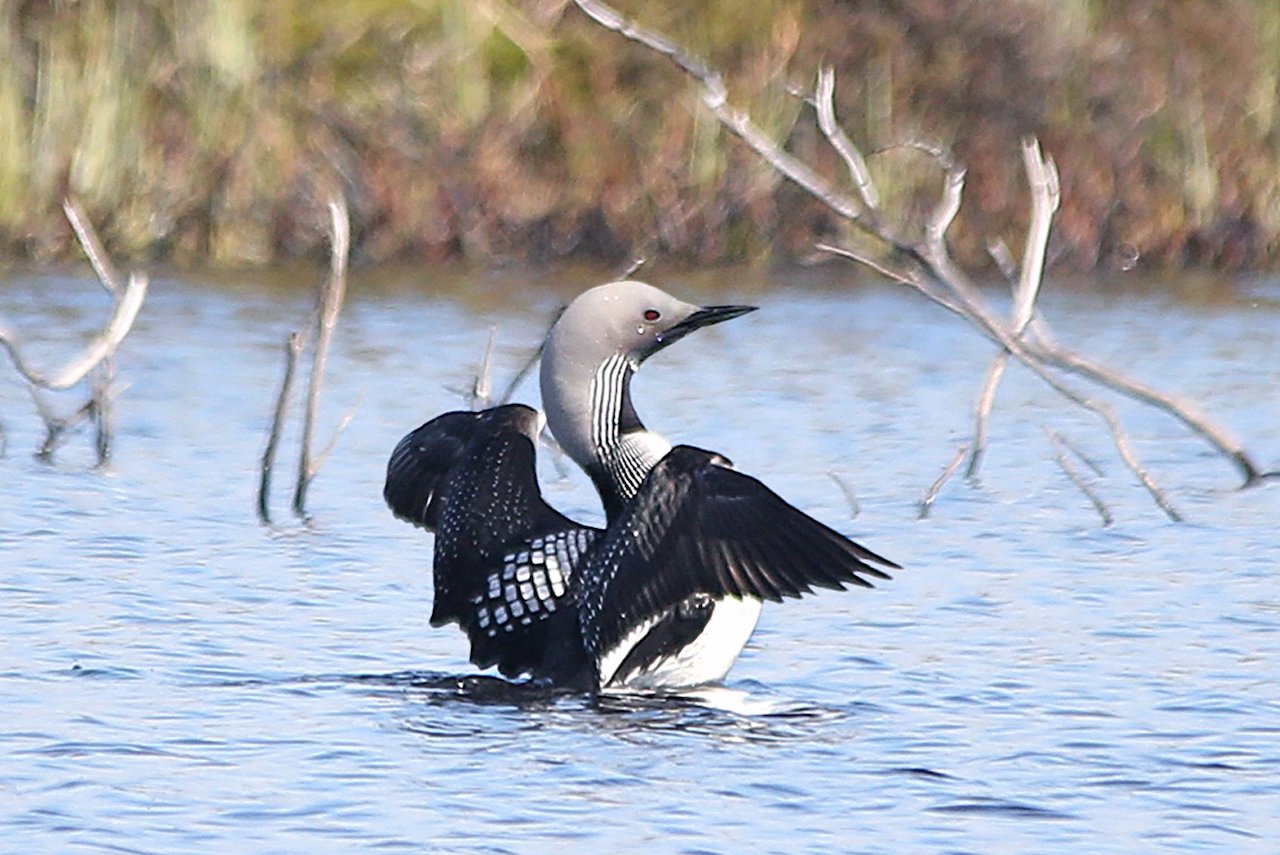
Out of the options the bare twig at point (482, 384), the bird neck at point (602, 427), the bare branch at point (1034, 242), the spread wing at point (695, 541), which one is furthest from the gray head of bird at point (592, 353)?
the bare branch at point (1034, 242)

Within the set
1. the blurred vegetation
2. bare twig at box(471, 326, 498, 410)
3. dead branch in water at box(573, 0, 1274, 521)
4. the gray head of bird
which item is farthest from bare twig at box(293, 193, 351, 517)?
the blurred vegetation

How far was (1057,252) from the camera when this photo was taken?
17531mm

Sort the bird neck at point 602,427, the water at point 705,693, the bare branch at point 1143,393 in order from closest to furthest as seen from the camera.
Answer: the water at point 705,693, the bird neck at point 602,427, the bare branch at point 1143,393

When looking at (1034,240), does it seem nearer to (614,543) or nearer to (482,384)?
(482,384)

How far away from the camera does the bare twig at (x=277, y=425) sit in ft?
27.7

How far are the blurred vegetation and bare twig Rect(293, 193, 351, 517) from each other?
7.92 metres

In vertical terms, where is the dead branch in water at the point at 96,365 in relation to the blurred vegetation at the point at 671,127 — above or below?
below

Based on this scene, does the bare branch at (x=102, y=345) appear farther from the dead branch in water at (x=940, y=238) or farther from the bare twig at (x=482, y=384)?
the dead branch in water at (x=940, y=238)

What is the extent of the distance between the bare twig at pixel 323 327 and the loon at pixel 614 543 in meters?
1.70

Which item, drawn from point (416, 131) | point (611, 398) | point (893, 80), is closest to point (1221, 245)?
point (893, 80)

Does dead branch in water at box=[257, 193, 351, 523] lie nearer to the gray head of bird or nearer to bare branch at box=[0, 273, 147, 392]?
bare branch at box=[0, 273, 147, 392]

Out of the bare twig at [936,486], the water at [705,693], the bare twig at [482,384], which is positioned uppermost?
the bare twig at [482,384]

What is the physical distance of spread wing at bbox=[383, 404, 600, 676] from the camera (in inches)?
248

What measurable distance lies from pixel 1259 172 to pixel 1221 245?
1.88ft
